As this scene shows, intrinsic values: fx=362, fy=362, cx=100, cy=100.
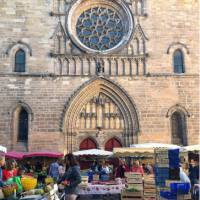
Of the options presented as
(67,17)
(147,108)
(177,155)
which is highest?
(67,17)

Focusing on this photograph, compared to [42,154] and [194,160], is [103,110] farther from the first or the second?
[194,160]

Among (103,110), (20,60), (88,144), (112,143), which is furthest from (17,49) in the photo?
(112,143)

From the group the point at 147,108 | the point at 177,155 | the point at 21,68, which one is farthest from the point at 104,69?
the point at 177,155

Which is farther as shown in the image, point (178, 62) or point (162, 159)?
point (178, 62)

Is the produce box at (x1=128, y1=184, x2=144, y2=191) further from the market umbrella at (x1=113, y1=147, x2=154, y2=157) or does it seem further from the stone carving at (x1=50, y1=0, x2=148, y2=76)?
the stone carving at (x1=50, y1=0, x2=148, y2=76)

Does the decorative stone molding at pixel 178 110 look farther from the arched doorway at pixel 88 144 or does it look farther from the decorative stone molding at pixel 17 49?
the decorative stone molding at pixel 17 49

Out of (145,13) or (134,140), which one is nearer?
(134,140)

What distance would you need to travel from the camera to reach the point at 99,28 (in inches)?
753

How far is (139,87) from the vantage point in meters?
18.1

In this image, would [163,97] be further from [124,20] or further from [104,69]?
[124,20]

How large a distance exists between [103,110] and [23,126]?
4013 mm

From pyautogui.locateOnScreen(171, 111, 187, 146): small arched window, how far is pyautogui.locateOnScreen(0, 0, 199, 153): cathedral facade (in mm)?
50

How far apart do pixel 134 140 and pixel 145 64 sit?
154 inches

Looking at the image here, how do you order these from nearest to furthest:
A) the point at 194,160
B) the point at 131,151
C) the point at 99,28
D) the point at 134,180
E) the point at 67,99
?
the point at 134,180 < the point at 194,160 < the point at 131,151 < the point at 67,99 < the point at 99,28
